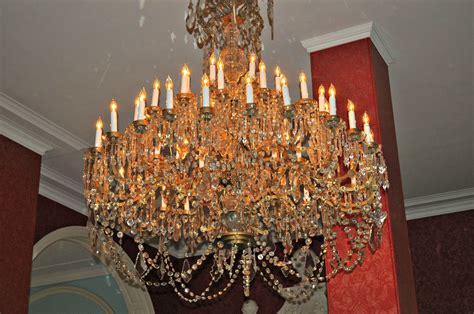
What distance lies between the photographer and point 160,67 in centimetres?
495

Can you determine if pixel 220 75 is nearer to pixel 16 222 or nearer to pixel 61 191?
pixel 16 222

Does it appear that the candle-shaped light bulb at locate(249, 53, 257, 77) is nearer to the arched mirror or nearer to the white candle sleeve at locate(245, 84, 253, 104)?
the white candle sleeve at locate(245, 84, 253, 104)

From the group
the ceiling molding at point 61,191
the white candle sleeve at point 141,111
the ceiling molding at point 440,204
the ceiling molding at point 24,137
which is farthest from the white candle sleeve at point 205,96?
the ceiling molding at point 440,204

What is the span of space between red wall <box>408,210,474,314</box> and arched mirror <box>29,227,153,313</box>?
2.99m

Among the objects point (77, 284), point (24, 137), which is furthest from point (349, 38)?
point (77, 284)

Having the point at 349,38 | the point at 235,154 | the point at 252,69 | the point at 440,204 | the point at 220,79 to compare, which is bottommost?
the point at 235,154

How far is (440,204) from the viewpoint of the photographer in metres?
7.50

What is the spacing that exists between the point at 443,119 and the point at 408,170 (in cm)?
111

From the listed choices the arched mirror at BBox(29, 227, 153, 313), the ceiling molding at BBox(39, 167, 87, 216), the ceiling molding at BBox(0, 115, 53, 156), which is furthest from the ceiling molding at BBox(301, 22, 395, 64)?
the arched mirror at BBox(29, 227, 153, 313)

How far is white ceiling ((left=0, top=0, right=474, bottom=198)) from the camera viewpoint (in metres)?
4.32

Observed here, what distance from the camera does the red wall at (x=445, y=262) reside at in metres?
7.31

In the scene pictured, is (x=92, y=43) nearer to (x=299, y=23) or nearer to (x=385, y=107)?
(x=299, y=23)

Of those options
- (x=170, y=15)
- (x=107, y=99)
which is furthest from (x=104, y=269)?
(x=170, y=15)

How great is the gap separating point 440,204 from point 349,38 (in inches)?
142
